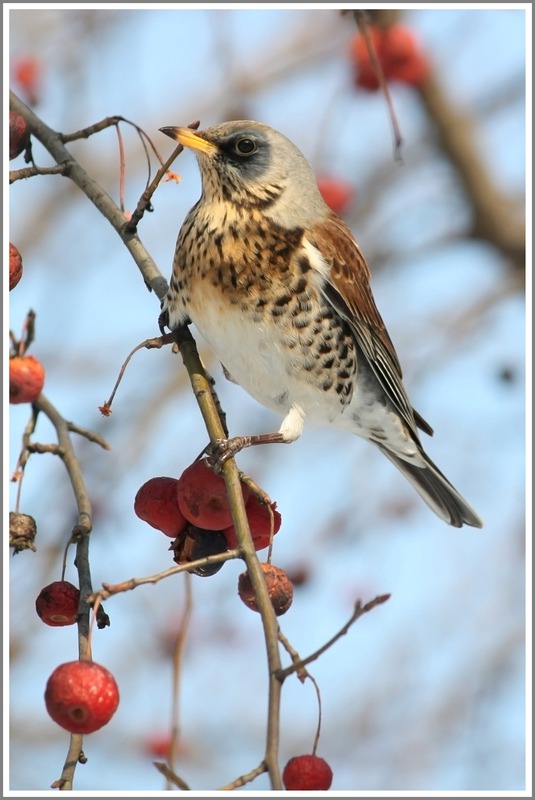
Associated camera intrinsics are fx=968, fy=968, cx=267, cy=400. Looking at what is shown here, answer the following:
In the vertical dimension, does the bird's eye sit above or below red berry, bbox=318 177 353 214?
below

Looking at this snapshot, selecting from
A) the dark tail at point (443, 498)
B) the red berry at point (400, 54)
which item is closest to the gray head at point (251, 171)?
the dark tail at point (443, 498)

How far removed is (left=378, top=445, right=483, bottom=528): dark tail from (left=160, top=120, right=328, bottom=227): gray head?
108 cm

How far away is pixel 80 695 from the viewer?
1.81 meters

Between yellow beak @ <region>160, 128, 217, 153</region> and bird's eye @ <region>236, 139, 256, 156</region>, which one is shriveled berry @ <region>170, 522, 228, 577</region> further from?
bird's eye @ <region>236, 139, 256, 156</region>

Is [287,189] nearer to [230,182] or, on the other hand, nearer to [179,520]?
[230,182]

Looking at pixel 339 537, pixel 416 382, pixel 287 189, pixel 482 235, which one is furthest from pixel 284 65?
pixel 287 189

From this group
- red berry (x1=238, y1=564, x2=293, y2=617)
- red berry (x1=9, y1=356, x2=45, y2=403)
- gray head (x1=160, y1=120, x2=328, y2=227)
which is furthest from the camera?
gray head (x1=160, y1=120, x2=328, y2=227)

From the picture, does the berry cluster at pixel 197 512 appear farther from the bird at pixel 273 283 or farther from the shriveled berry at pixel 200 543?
the bird at pixel 273 283

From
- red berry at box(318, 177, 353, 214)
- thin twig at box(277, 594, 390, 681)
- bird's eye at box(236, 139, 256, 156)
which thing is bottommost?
thin twig at box(277, 594, 390, 681)

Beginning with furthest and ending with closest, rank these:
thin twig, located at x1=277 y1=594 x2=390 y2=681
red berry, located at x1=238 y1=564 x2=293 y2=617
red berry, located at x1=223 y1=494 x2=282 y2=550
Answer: red berry, located at x1=223 y1=494 x2=282 y2=550 < red berry, located at x1=238 y1=564 x2=293 y2=617 < thin twig, located at x1=277 y1=594 x2=390 y2=681

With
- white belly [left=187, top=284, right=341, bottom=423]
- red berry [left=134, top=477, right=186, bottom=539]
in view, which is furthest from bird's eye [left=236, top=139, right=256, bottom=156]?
red berry [left=134, top=477, right=186, bottom=539]

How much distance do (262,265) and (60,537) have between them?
5.34ft

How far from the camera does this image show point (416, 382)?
191 inches

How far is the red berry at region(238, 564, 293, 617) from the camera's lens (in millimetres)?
1973
